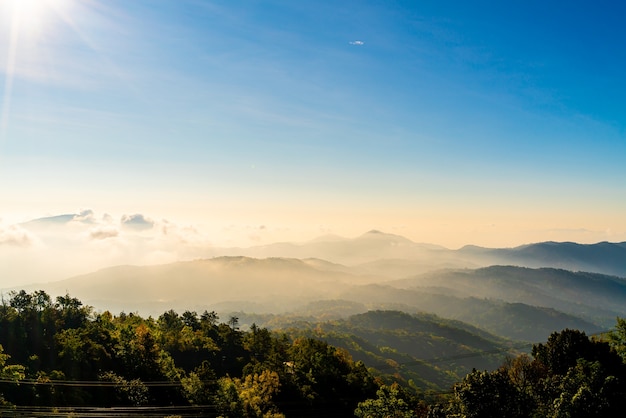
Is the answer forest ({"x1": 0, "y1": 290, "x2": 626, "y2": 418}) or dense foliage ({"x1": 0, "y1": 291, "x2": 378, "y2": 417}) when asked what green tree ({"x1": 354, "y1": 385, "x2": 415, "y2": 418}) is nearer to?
forest ({"x1": 0, "y1": 290, "x2": 626, "y2": 418})

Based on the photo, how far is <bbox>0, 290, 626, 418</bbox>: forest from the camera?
43.4 metres

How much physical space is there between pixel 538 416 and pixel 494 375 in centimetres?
616

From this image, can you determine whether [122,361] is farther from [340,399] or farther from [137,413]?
[340,399]

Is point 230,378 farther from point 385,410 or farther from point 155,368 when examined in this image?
point 385,410

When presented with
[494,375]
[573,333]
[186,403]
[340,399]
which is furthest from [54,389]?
[573,333]

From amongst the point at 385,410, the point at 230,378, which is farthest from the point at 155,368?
the point at 385,410

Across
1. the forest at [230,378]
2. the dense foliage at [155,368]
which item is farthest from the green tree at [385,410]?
the dense foliage at [155,368]

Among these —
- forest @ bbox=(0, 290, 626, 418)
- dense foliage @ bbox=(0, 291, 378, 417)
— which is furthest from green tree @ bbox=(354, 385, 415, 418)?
dense foliage @ bbox=(0, 291, 378, 417)

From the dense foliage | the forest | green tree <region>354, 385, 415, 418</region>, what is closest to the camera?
the forest

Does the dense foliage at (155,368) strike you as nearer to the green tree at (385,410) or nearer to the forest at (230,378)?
the forest at (230,378)

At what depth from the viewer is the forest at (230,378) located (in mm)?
43406

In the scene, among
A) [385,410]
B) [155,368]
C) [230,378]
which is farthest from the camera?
[230,378]

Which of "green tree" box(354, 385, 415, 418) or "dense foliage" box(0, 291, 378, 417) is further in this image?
"dense foliage" box(0, 291, 378, 417)

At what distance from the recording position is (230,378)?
83.5 metres
